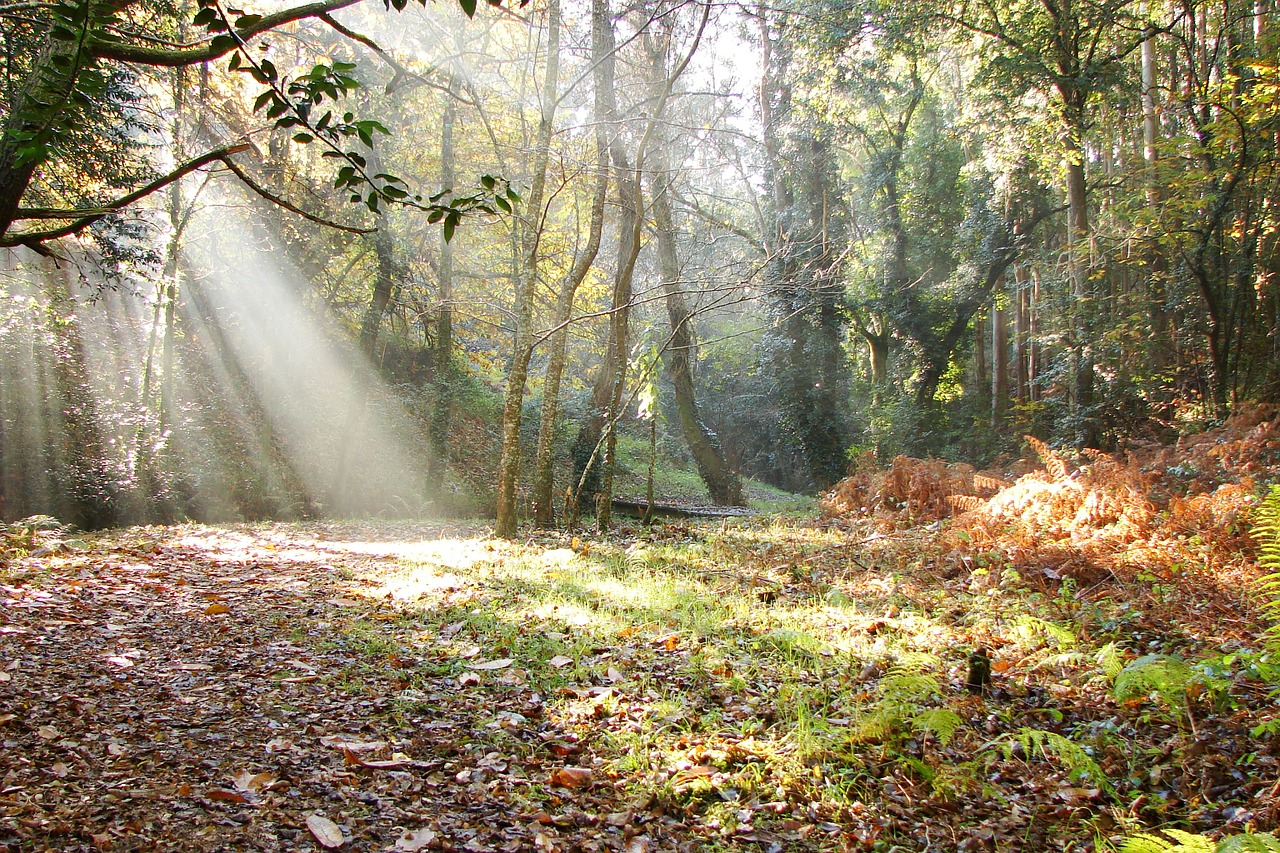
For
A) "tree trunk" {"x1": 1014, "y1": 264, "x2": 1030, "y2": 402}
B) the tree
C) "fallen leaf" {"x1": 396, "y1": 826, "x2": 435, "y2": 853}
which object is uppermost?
"tree trunk" {"x1": 1014, "y1": 264, "x2": 1030, "y2": 402}

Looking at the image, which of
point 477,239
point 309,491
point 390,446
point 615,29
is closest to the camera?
point 615,29

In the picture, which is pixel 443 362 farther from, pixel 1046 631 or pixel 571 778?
pixel 571 778

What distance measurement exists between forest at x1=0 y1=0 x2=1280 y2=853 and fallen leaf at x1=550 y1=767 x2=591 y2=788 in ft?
0.10

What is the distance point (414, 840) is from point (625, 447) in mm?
23763

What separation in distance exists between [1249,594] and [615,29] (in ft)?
37.8

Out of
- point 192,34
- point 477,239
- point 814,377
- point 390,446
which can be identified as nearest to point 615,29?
point 192,34

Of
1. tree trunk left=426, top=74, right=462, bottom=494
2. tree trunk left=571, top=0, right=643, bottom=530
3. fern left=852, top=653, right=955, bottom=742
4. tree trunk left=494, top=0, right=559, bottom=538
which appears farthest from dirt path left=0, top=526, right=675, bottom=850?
tree trunk left=426, top=74, right=462, bottom=494

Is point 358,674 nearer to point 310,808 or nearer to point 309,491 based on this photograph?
point 310,808

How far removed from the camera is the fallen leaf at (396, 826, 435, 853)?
2.45m

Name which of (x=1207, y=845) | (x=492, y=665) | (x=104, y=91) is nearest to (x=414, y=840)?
(x=492, y=665)

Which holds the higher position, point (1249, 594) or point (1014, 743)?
point (1249, 594)

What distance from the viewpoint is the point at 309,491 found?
15.1 meters

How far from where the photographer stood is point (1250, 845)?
87.7 inches

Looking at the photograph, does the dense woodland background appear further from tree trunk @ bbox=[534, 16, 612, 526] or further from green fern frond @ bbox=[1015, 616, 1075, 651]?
green fern frond @ bbox=[1015, 616, 1075, 651]
